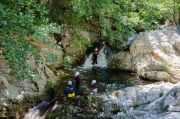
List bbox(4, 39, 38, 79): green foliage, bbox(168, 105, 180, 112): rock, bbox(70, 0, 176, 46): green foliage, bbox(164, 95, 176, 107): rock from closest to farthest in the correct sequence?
bbox(4, 39, 38, 79): green foliage, bbox(168, 105, 180, 112): rock, bbox(164, 95, 176, 107): rock, bbox(70, 0, 176, 46): green foliage

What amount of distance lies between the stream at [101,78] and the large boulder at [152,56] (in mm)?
628

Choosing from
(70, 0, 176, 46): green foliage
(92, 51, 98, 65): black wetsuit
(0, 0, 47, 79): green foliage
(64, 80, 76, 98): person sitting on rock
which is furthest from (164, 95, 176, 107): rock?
(92, 51, 98, 65): black wetsuit

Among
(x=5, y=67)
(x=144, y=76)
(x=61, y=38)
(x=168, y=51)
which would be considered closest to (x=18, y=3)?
(x=5, y=67)

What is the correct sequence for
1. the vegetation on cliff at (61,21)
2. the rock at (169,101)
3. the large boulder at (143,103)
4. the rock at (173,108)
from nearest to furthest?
the vegetation on cliff at (61,21)
the rock at (173,108)
the large boulder at (143,103)
the rock at (169,101)

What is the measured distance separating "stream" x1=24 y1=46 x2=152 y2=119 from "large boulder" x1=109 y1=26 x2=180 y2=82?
63 cm

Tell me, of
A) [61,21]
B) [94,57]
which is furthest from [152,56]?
[61,21]

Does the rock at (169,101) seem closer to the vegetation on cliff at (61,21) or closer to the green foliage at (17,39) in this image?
the vegetation on cliff at (61,21)

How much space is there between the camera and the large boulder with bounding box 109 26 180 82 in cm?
2159

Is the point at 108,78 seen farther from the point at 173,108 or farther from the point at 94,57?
the point at 173,108

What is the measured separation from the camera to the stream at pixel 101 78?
16.5 meters

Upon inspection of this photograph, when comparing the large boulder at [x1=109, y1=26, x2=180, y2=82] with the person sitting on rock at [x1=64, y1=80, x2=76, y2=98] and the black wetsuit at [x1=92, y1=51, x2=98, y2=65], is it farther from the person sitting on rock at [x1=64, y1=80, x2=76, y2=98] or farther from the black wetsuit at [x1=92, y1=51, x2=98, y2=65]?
the person sitting on rock at [x1=64, y1=80, x2=76, y2=98]

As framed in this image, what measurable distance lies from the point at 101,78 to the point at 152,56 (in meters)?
3.81

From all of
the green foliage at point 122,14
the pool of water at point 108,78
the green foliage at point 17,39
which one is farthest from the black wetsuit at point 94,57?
the green foliage at point 17,39

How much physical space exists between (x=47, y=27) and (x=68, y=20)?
25.7 feet
